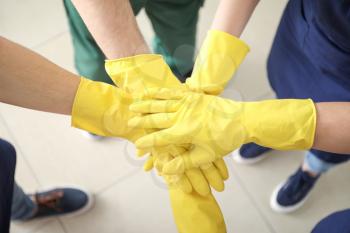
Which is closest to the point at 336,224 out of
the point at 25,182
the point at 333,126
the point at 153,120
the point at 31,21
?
the point at 333,126

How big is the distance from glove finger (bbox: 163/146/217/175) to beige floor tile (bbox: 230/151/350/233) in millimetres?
584

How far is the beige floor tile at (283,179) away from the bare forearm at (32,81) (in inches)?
29.3

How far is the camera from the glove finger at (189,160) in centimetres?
70

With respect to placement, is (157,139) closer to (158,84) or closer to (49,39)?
(158,84)

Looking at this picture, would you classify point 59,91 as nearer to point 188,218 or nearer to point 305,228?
point 188,218

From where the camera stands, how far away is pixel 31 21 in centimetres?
156

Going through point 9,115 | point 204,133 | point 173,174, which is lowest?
point 9,115

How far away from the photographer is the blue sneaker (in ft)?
3.82

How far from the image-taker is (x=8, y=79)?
643mm

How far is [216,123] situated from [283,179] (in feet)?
2.16

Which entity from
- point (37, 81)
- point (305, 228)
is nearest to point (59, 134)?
point (37, 81)

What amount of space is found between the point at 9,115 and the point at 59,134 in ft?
0.71

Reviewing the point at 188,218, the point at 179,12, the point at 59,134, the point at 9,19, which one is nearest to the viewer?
the point at 188,218

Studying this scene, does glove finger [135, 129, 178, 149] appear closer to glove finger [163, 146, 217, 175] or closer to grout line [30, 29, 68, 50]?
glove finger [163, 146, 217, 175]
